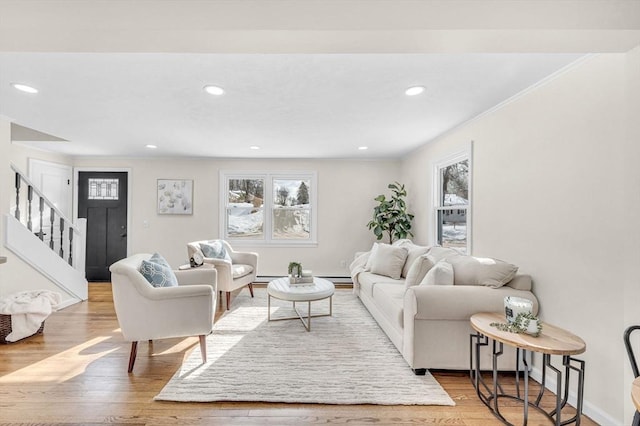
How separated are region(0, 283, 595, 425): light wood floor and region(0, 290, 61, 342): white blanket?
132mm

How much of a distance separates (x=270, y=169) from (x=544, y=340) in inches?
187

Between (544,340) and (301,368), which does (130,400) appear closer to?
(301,368)

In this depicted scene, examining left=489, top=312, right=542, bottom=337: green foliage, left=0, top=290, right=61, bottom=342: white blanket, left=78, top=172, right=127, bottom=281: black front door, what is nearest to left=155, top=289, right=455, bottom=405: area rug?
left=489, top=312, right=542, bottom=337: green foliage

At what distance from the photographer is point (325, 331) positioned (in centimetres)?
318

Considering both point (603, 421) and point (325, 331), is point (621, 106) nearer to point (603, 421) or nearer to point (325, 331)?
point (603, 421)

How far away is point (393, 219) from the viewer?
4.98 metres

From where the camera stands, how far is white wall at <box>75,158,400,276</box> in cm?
546

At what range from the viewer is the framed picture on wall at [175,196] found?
5484 millimetres

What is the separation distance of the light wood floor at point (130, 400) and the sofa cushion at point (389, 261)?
1462 mm

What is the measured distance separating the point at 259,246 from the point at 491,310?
4123 millimetres

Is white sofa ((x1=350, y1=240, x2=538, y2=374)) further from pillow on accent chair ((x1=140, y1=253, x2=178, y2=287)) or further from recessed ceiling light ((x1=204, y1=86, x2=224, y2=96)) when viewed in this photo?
recessed ceiling light ((x1=204, y1=86, x2=224, y2=96))

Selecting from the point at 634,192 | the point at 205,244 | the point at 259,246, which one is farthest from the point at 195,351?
the point at 634,192

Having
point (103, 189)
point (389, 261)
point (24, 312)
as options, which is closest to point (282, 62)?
point (389, 261)

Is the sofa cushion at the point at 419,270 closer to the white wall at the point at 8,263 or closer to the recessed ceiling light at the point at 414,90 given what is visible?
the recessed ceiling light at the point at 414,90
